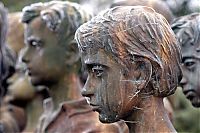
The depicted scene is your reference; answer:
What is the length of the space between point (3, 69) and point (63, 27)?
1.47 m

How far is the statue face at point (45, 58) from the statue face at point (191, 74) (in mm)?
1206

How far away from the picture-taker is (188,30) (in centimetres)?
686

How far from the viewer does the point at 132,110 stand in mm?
5125

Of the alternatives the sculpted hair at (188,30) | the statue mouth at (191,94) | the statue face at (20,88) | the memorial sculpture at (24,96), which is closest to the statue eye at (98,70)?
the sculpted hair at (188,30)

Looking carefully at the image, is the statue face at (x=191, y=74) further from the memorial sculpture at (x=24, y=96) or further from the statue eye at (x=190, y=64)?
the memorial sculpture at (x=24, y=96)

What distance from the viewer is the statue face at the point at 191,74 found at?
673 cm

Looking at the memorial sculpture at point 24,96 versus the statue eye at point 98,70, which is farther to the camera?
the memorial sculpture at point 24,96

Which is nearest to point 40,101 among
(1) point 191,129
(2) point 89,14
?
(2) point 89,14

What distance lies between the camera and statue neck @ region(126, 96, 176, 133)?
16.7 feet

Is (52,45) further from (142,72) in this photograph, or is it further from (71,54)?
(142,72)

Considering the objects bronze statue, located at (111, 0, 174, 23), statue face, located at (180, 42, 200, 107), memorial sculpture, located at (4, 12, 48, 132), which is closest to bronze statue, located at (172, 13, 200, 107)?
statue face, located at (180, 42, 200, 107)

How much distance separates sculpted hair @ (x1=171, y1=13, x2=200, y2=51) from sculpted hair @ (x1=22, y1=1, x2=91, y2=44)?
3.12 ft

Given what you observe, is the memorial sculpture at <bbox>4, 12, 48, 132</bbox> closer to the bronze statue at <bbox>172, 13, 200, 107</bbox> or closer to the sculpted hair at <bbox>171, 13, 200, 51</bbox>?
the sculpted hair at <bbox>171, 13, 200, 51</bbox>

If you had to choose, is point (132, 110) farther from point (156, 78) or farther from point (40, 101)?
point (40, 101)
